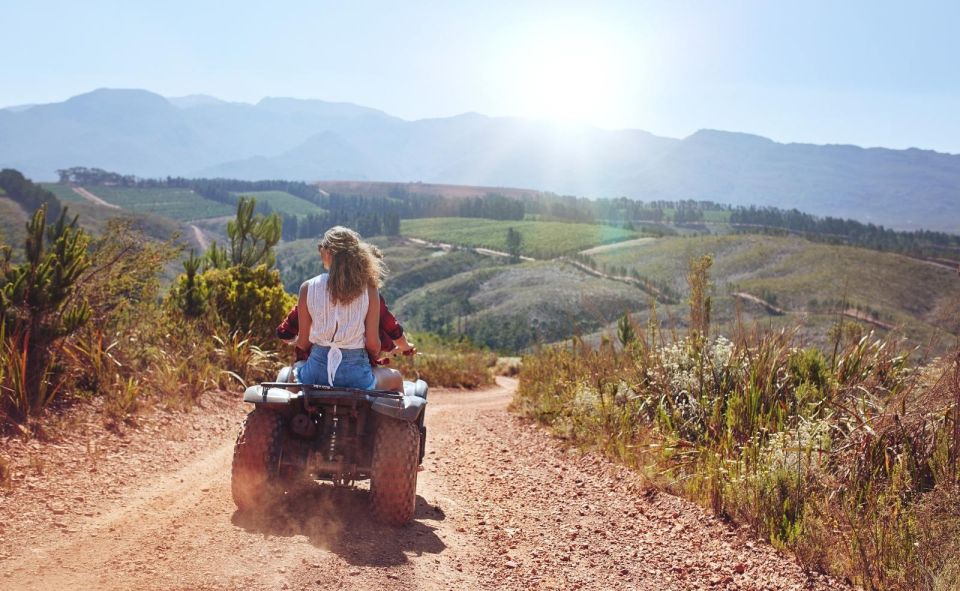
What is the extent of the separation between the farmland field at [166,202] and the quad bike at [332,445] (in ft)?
495

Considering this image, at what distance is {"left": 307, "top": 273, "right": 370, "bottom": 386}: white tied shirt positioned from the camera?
16.3 feet

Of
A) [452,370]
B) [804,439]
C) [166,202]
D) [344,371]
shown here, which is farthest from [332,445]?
[166,202]

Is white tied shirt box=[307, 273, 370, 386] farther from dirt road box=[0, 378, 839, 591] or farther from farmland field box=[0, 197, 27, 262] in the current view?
farmland field box=[0, 197, 27, 262]

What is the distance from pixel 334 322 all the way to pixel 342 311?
0.28 ft

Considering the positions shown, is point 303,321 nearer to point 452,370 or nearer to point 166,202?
point 452,370

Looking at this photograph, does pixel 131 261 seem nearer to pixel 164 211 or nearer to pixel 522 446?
pixel 522 446

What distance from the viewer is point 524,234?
142625 millimetres

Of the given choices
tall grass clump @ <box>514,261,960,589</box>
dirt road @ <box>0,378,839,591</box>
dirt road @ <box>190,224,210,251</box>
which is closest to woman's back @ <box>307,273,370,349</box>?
dirt road @ <box>0,378,839,591</box>

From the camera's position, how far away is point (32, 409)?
6680 mm

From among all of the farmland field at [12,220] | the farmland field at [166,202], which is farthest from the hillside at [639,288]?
the farmland field at [166,202]

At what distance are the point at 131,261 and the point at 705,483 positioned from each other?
7.94 metres

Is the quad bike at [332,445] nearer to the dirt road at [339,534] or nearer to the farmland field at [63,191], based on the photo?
the dirt road at [339,534]

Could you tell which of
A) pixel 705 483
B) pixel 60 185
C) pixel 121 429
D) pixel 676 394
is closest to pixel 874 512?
pixel 705 483

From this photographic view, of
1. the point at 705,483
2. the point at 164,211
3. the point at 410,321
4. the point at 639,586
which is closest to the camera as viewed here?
the point at 639,586
